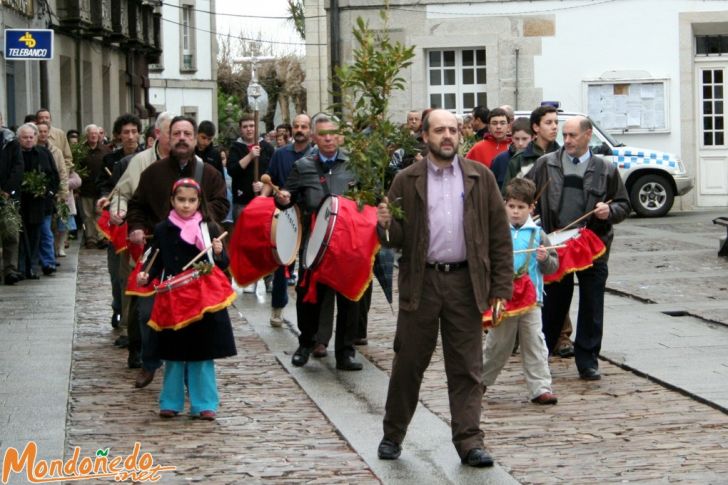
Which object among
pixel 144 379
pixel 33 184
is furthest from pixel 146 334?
pixel 33 184

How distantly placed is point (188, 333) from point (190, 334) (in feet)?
0.05

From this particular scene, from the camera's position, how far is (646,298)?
1420 cm

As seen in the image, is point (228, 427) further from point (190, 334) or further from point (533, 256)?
point (533, 256)

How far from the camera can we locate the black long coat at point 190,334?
8852mm

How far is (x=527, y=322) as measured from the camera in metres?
9.45

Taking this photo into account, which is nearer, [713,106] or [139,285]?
[139,285]

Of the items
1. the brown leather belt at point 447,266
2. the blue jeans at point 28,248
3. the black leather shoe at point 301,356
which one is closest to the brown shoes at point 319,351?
the black leather shoe at point 301,356

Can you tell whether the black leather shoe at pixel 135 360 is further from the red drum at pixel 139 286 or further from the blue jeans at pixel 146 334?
the red drum at pixel 139 286

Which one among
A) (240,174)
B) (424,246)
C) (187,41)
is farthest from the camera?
(187,41)

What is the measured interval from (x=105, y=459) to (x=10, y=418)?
48.5 inches

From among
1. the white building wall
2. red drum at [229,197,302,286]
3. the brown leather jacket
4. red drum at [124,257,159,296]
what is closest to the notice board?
red drum at [229,197,302,286]

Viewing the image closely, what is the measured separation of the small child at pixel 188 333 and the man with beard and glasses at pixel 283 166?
12.4 feet

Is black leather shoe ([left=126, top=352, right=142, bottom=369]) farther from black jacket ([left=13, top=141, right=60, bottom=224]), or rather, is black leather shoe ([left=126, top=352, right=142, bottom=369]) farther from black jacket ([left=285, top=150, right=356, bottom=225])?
black jacket ([left=13, top=141, right=60, bottom=224])

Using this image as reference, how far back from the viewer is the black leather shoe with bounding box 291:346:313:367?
1102 centimetres
